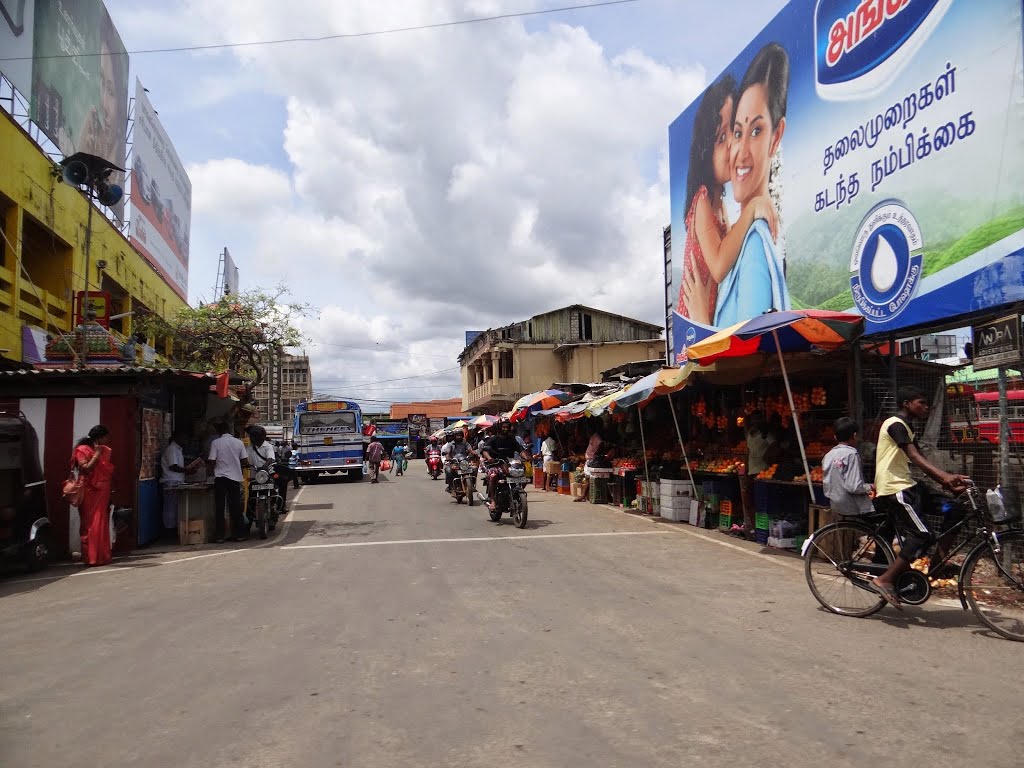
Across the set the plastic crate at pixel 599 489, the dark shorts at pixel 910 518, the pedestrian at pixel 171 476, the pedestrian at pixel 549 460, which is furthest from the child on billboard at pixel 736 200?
the pedestrian at pixel 171 476

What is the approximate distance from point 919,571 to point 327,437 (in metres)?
24.0

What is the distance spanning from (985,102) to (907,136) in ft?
4.39

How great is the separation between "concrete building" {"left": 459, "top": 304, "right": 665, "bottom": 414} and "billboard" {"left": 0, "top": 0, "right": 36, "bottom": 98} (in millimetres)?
32983

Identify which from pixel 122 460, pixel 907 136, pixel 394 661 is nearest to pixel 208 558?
pixel 122 460

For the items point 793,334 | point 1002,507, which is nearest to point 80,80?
point 793,334

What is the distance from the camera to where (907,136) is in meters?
9.84

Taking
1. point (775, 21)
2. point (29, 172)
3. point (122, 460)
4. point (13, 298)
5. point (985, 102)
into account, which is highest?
point (775, 21)

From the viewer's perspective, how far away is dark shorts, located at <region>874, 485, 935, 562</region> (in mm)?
5602

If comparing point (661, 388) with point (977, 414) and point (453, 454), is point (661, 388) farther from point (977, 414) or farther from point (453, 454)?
point (453, 454)

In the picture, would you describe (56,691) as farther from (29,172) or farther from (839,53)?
(29,172)

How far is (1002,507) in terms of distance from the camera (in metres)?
5.20

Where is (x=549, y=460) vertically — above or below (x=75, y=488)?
below

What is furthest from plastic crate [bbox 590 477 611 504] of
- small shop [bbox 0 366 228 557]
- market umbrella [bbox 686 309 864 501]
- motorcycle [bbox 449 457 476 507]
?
small shop [bbox 0 366 228 557]

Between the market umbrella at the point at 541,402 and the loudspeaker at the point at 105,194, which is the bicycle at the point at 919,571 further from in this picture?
the market umbrella at the point at 541,402
